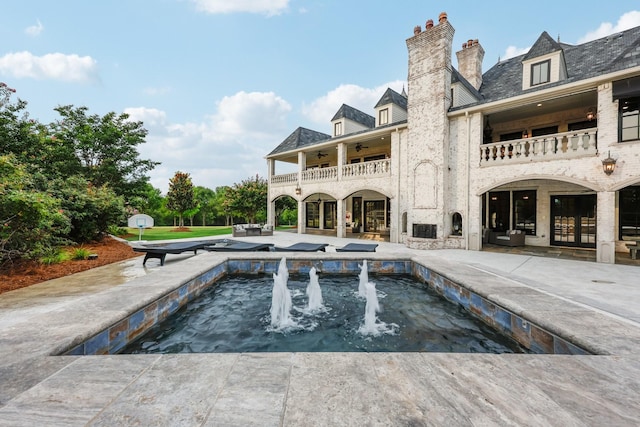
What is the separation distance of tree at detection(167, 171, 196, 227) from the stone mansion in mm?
16913

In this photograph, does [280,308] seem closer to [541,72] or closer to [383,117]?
[541,72]

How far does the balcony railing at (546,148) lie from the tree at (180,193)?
2386cm

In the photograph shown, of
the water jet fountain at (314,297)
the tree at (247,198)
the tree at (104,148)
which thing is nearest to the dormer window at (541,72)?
the water jet fountain at (314,297)

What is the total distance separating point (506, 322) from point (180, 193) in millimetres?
26227

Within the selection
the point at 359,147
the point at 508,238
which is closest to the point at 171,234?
the point at 359,147

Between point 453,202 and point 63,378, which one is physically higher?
point 453,202

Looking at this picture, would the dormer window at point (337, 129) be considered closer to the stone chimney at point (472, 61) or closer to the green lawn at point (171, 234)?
the stone chimney at point (472, 61)

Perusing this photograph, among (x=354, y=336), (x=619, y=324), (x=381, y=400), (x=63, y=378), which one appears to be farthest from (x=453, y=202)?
(x=63, y=378)

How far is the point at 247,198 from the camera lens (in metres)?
21.0

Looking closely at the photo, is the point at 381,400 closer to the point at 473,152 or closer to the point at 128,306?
the point at 128,306

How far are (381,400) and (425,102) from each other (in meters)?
13.4

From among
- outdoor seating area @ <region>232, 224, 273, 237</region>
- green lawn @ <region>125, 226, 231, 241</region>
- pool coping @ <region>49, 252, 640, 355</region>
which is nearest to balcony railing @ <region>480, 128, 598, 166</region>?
pool coping @ <region>49, 252, 640, 355</region>

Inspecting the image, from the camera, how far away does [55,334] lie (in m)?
2.93

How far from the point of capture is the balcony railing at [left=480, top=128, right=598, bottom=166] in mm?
9266
